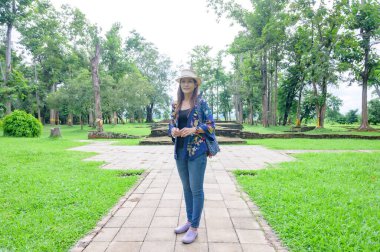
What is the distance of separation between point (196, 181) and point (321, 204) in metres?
2.12

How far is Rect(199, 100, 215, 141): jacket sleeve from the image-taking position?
Answer: 2.88m

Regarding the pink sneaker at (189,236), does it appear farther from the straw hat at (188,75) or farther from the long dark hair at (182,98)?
the straw hat at (188,75)

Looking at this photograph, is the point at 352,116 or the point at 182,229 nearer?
the point at 182,229

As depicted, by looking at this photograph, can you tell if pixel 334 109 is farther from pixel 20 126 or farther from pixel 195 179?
pixel 195 179

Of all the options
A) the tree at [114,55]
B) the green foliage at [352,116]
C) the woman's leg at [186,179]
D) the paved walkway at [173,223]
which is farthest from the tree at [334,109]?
the woman's leg at [186,179]

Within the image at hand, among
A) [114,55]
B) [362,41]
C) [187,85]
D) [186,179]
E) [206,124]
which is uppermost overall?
[114,55]

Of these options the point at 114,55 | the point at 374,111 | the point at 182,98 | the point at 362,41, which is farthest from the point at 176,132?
the point at 374,111

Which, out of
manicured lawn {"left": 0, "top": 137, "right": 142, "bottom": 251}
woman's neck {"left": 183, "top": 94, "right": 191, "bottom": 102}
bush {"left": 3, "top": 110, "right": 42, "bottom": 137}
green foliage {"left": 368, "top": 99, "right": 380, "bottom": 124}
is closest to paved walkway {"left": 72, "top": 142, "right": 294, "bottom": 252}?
manicured lawn {"left": 0, "top": 137, "right": 142, "bottom": 251}

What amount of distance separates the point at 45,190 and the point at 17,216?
3.75ft

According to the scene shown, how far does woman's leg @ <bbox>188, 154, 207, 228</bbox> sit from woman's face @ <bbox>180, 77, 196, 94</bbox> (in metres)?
0.72

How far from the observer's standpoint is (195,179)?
2.89m

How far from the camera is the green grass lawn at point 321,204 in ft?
9.44

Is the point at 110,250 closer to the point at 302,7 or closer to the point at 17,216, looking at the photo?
the point at 17,216

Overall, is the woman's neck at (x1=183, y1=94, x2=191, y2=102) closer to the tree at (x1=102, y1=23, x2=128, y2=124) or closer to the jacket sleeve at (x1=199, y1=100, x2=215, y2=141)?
the jacket sleeve at (x1=199, y1=100, x2=215, y2=141)
